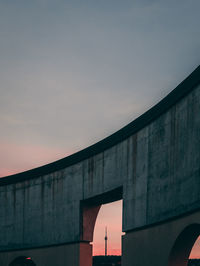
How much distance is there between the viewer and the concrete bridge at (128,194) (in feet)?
58.3

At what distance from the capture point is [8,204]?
33062 mm

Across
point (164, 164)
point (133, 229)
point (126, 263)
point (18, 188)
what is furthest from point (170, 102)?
point (18, 188)

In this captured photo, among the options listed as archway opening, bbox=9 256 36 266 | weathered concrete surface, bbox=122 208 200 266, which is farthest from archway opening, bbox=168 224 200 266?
archway opening, bbox=9 256 36 266

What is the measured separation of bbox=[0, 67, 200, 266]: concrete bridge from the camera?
1777cm

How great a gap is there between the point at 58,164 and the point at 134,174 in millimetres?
8354

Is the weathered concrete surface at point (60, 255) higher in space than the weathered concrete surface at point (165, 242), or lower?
lower

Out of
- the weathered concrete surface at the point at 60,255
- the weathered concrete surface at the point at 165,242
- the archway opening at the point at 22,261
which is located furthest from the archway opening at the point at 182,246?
the archway opening at the point at 22,261

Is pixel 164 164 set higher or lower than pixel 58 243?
higher

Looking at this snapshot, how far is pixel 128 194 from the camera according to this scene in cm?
2266

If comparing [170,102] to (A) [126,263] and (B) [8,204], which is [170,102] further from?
(B) [8,204]

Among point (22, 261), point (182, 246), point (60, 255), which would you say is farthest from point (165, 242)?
point (22, 261)

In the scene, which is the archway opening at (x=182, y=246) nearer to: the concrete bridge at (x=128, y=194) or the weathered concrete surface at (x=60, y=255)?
the concrete bridge at (x=128, y=194)

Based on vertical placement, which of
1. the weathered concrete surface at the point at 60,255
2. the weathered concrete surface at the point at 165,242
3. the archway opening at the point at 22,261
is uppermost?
the weathered concrete surface at the point at 165,242

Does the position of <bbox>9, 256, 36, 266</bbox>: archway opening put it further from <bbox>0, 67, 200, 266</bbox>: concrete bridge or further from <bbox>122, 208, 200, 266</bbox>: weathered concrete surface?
<bbox>122, 208, 200, 266</bbox>: weathered concrete surface
